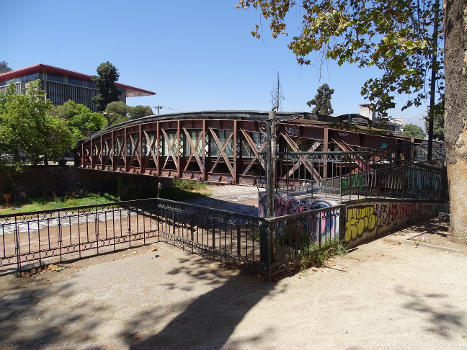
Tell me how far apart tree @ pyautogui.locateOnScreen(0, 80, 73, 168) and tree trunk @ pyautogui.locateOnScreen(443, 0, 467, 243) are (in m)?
28.1

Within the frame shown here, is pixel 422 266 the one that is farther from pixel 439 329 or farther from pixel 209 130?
pixel 209 130

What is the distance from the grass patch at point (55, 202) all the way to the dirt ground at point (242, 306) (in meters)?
18.6

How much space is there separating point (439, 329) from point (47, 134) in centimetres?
2995

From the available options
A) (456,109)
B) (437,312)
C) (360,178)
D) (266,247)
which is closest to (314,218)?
(266,247)

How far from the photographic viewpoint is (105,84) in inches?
2422

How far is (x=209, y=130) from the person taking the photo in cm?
1423

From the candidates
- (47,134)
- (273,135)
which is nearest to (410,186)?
(273,135)

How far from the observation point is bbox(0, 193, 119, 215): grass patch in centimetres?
2387

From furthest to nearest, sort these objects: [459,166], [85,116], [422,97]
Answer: [85,116] < [422,97] < [459,166]

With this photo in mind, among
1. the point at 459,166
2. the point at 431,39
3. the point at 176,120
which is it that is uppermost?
the point at 431,39

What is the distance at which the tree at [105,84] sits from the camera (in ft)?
200

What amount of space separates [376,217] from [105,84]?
204 ft

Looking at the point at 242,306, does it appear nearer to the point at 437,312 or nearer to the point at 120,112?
the point at 437,312

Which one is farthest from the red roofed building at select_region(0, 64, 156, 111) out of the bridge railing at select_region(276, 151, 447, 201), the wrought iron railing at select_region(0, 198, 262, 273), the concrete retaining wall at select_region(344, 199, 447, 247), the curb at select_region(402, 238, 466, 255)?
the curb at select_region(402, 238, 466, 255)
